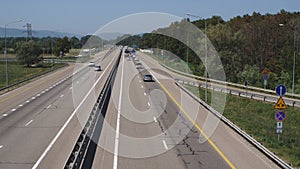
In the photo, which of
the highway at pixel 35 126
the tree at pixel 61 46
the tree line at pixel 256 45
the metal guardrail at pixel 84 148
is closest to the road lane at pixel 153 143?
the metal guardrail at pixel 84 148

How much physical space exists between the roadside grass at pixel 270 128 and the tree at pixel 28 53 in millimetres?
76287

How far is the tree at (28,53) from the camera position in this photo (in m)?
111

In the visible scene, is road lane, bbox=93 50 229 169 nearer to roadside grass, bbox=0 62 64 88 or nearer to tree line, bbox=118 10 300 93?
roadside grass, bbox=0 62 64 88

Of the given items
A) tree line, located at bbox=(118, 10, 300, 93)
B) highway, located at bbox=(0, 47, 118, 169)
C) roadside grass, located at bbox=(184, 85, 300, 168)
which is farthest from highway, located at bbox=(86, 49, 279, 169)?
tree line, located at bbox=(118, 10, 300, 93)

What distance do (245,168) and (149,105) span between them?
2014 centimetres

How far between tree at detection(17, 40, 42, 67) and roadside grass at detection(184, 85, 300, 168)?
76287 millimetres

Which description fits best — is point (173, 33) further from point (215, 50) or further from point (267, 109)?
point (267, 109)

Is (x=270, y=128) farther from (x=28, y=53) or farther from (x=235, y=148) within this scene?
(x=28, y=53)

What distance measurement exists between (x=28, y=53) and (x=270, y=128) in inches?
3667

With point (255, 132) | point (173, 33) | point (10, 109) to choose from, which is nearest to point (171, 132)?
point (255, 132)

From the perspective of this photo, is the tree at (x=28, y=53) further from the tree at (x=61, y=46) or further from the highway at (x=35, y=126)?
the highway at (x=35, y=126)

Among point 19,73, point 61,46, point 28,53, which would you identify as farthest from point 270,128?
point 61,46

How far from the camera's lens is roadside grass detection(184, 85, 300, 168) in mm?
20156

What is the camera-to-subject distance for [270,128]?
28141mm
